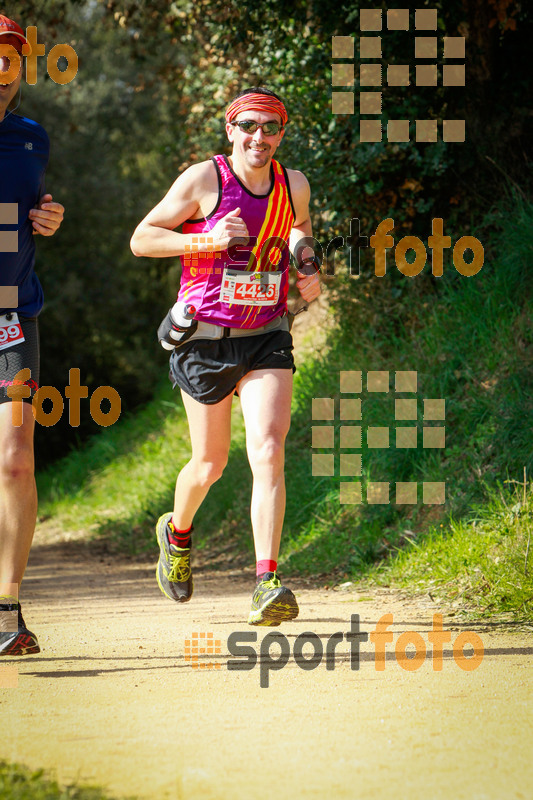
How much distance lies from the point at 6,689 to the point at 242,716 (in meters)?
0.99

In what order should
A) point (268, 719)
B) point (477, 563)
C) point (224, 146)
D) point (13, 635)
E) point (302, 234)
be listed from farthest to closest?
point (224, 146) < point (477, 563) < point (302, 234) < point (13, 635) < point (268, 719)

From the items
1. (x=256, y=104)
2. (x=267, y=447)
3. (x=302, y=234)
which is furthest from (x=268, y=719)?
(x=256, y=104)

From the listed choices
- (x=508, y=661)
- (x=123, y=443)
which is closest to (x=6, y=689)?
(x=508, y=661)

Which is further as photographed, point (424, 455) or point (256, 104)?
point (424, 455)

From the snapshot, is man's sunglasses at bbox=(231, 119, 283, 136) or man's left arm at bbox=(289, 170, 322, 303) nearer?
man's sunglasses at bbox=(231, 119, 283, 136)

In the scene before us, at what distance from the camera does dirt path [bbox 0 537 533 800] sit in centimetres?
287

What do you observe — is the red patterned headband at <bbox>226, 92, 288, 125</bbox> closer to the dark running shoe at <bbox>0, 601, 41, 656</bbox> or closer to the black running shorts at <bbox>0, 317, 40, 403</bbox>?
the black running shorts at <bbox>0, 317, 40, 403</bbox>

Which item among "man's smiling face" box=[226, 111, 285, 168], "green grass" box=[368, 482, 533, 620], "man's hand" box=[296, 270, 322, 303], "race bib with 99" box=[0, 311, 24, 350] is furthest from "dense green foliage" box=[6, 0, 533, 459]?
"race bib with 99" box=[0, 311, 24, 350]

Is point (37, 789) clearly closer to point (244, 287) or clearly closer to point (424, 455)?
point (244, 287)

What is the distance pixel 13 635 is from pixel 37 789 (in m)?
1.51

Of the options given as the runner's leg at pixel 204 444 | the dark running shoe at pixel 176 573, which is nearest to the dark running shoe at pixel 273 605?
the runner's leg at pixel 204 444

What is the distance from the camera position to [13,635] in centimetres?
422

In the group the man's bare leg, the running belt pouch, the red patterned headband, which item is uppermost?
the red patterned headband

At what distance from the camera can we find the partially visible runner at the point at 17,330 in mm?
4348
